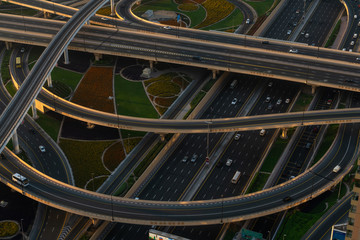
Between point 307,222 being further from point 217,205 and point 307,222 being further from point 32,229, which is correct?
point 32,229

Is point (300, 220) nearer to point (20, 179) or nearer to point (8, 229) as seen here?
point (20, 179)

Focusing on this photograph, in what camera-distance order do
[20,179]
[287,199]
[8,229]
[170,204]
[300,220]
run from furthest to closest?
[20,179]
[287,199]
[300,220]
[8,229]
[170,204]

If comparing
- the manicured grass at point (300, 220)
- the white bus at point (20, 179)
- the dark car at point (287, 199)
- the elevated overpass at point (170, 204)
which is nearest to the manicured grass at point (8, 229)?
the elevated overpass at point (170, 204)

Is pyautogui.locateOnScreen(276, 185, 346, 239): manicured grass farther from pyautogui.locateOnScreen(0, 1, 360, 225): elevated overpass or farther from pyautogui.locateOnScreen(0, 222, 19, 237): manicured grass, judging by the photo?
pyautogui.locateOnScreen(0, 222, 19, 237): manicured grass

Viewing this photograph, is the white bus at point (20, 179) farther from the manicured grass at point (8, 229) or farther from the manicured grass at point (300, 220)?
the manicured grass at point (300, 220)

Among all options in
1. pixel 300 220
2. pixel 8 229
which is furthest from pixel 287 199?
pixel 8 229

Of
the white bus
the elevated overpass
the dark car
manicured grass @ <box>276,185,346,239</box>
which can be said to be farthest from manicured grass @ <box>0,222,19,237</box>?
the dark car

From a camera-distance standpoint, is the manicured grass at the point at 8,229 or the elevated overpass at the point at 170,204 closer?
the elevated overpass at the point at 170,204
